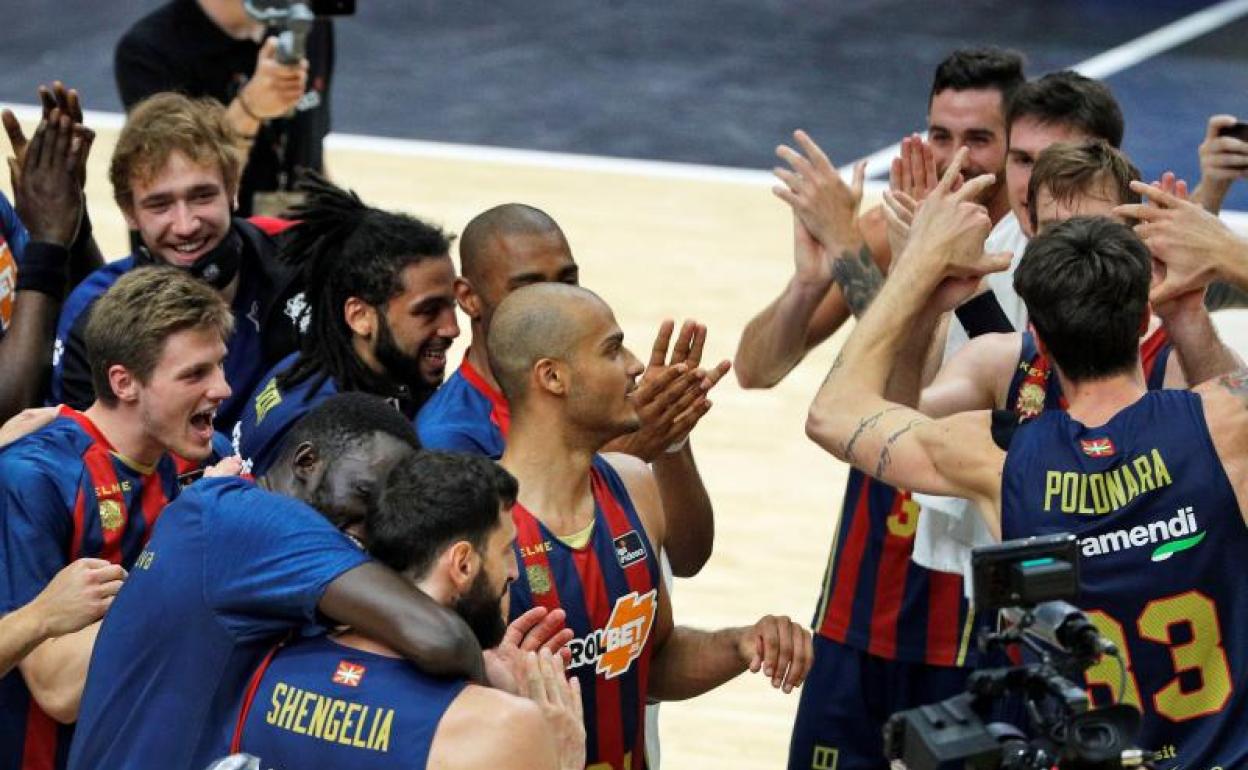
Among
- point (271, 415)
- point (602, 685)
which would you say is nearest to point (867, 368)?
point (602, 685)

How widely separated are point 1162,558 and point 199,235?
119 inches

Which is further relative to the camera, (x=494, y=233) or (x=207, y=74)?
(x=207, y=74)

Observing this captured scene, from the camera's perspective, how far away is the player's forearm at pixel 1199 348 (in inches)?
A: 189

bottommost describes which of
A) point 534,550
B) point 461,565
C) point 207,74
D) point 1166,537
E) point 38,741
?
point 38,741

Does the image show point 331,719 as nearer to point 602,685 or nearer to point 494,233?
point 602,685

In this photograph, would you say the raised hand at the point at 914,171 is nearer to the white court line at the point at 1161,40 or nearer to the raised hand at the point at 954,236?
the raised hand at the point at 954,236

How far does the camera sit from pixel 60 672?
4.69m

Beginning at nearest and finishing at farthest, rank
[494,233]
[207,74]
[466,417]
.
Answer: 1. [466,417]
2. [494,233]
3. [207,74]

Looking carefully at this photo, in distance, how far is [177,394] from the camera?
492cm

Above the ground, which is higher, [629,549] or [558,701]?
[629,549]

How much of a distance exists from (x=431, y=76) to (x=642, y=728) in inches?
446

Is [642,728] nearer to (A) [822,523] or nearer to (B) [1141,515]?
(B) [1141,515]

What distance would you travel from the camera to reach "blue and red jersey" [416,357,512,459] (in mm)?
4969

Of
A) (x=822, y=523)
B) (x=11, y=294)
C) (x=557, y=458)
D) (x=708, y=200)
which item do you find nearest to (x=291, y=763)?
(x=557, y=458)
